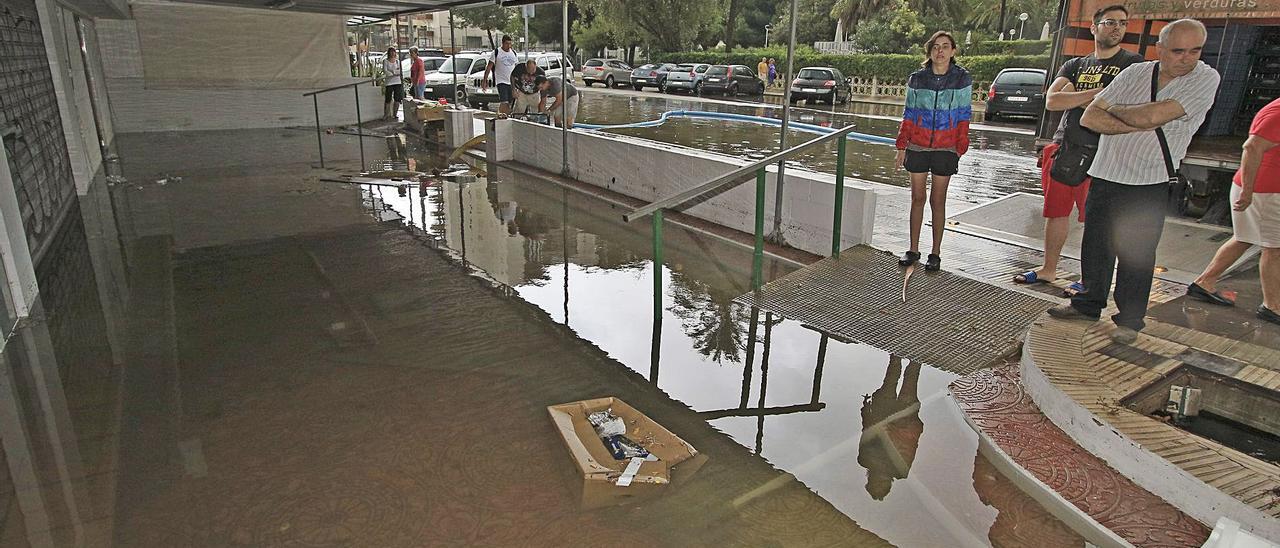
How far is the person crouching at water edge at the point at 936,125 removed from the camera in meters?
5.05

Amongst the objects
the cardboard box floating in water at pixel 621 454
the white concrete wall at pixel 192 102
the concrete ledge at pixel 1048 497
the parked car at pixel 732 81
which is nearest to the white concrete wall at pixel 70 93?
the white concrete wall at pixel 192 102

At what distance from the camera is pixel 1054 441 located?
3.31m

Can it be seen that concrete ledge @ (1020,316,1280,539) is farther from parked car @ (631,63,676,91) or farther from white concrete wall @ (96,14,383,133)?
parked car @ (631,63,676,91)

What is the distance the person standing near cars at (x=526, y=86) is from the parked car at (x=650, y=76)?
1823 centimetres

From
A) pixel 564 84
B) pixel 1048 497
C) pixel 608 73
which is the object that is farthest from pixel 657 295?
pixel 608 73

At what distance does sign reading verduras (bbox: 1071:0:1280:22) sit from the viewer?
300 inches

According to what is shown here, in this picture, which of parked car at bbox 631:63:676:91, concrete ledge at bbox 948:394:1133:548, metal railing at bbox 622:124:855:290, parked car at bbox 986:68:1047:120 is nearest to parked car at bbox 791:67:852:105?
parked car at bbox 986:68:1047:120

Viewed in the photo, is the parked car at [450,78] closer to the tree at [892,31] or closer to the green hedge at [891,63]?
the green hedge at [891,63]

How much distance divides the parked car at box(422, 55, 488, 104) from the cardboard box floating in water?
1956 cm

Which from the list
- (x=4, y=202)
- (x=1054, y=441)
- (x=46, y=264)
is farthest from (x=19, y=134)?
(x=1054, y=441)

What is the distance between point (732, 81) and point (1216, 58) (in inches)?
746

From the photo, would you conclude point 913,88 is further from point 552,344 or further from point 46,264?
point 46,264

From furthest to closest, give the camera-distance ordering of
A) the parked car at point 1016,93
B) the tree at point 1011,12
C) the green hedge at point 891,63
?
the tree at point 1011,12, the green hedge at point 891,63, the parked car at point 1016,93

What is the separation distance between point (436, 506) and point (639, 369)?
5.31 feet
